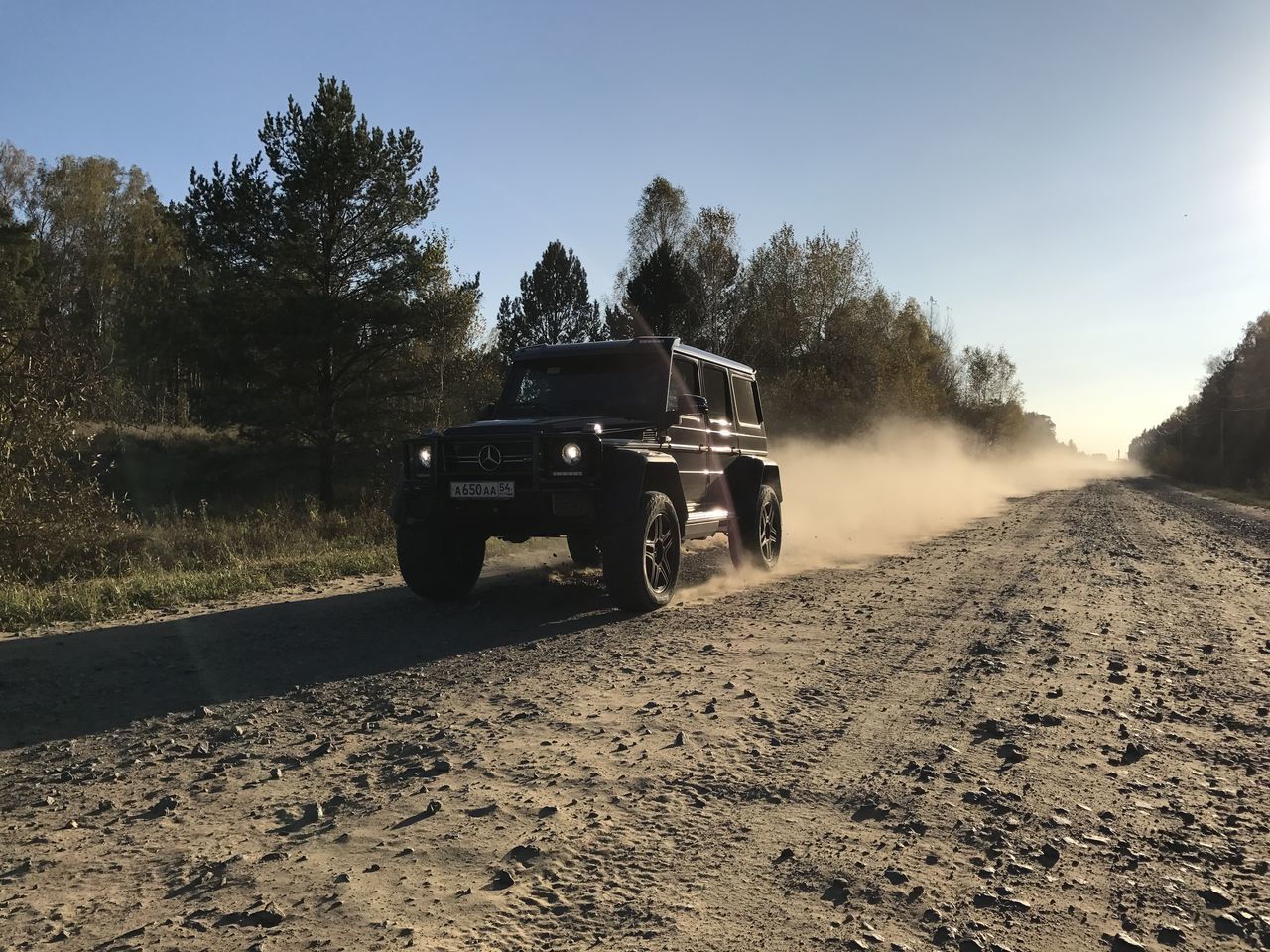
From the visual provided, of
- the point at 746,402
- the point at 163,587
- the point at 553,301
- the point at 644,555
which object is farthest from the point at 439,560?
the point at 553,301

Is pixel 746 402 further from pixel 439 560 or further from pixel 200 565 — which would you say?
pixel 200 565

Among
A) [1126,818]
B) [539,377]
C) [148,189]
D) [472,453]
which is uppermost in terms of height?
[148,189]

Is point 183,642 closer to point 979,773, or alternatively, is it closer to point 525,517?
point 525,517

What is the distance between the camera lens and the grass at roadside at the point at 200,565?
690 cm

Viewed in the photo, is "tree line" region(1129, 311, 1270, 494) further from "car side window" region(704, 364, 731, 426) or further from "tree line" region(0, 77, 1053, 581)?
"car side window" region(704, 364, 731, 426)

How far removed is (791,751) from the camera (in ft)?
12.1

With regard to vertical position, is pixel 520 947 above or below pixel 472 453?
below

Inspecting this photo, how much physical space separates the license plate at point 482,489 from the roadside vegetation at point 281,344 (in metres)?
2.81

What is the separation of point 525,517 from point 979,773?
4.23m

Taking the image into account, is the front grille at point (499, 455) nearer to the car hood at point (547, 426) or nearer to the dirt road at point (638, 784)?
the car hood at point (547, 426)

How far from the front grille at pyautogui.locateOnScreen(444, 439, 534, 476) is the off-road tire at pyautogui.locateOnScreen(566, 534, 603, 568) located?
2.12m

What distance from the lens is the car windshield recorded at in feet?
25.5

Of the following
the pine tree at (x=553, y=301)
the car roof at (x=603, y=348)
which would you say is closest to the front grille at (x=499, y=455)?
the car roof at (x=603, y=348)

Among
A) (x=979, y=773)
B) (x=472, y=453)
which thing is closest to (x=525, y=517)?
(x=472, y=453)
